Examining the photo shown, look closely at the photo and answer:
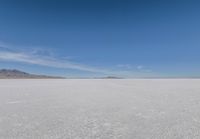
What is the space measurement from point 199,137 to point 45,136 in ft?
6.75

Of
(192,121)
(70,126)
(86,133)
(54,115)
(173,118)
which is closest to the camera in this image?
(86,133)

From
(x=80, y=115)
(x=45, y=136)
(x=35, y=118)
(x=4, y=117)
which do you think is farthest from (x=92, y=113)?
(x=4, y=117)

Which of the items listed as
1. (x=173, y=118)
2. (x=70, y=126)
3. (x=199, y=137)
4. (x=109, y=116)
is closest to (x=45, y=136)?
(x=70, y=126)

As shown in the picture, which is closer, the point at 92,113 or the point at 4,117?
the point at 4,117

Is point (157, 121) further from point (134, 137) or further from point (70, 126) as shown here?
point (70, 126)

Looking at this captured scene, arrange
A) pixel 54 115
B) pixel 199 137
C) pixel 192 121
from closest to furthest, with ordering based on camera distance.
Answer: pixel 199 137, pixel 192 121, pixel 54 115

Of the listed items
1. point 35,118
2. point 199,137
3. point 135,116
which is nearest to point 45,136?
Answer: point 35,118

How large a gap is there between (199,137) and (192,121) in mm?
781

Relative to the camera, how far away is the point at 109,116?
3.51m

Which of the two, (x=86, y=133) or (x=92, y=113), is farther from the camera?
(x=92, y=113)

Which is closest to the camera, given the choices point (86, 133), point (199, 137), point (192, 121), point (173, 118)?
point (199, 137)

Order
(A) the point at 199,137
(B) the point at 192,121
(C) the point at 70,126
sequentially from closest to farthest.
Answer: (A) the point at 199,137 < (C) the point at 70,126 < (B) the point at 192,121

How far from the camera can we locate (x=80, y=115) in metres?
→ 3.59

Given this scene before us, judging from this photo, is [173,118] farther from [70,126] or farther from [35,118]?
[35,118]
